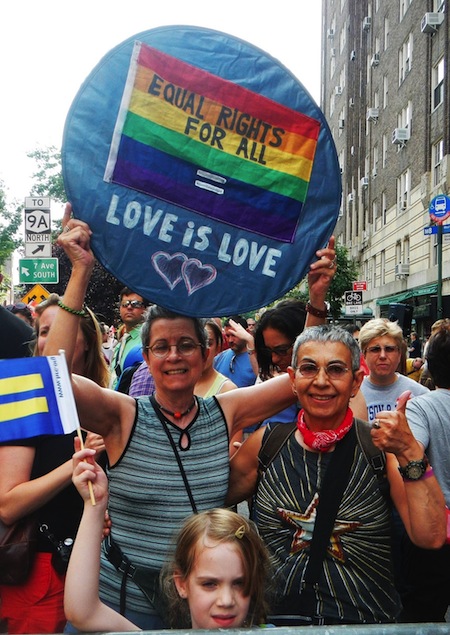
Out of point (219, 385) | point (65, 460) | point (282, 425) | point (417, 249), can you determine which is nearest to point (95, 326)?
point (65, 460)

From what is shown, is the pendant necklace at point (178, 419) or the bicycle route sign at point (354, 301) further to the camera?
the bicycle route sign at point (354, 301)

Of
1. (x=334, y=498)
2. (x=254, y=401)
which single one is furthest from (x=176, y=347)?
(x=334, y=498)

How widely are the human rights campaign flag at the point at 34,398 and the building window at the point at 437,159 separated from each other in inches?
1071

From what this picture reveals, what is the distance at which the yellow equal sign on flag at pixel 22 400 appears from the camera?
248cm

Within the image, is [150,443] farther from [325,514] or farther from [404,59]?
[404,59]

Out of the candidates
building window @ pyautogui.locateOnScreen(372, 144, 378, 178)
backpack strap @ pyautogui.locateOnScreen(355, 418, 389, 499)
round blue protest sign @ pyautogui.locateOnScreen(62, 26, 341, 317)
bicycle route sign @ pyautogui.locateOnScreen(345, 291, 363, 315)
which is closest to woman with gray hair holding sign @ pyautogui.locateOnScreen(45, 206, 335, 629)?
round blue protest sign @ pyautogui.locateOnScreen(62, 26, 341, 317)

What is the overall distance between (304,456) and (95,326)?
1.23 meters

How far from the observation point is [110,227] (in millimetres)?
2680

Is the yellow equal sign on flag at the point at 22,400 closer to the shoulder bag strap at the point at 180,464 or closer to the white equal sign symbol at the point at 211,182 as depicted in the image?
the shoulder bag strap at the point at 180,464

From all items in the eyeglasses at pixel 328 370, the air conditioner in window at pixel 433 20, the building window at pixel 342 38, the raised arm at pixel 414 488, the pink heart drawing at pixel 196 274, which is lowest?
the raised arm at pixel 414 488

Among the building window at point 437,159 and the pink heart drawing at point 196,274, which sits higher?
the building window at point 437,159

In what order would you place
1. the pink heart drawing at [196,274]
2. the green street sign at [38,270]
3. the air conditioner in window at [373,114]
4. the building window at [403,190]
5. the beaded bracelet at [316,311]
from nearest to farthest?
the pink heart drawing at [196,274], the beaded bracelet at [316,311], the green street sign at [38,270], the building window at [403,190], the air conditioner in window at [373,114]

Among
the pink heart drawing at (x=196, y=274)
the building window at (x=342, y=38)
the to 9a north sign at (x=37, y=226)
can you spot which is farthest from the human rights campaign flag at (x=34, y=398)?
the building window at (x=342, y=38)

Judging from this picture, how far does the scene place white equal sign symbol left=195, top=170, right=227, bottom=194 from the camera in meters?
2.80
